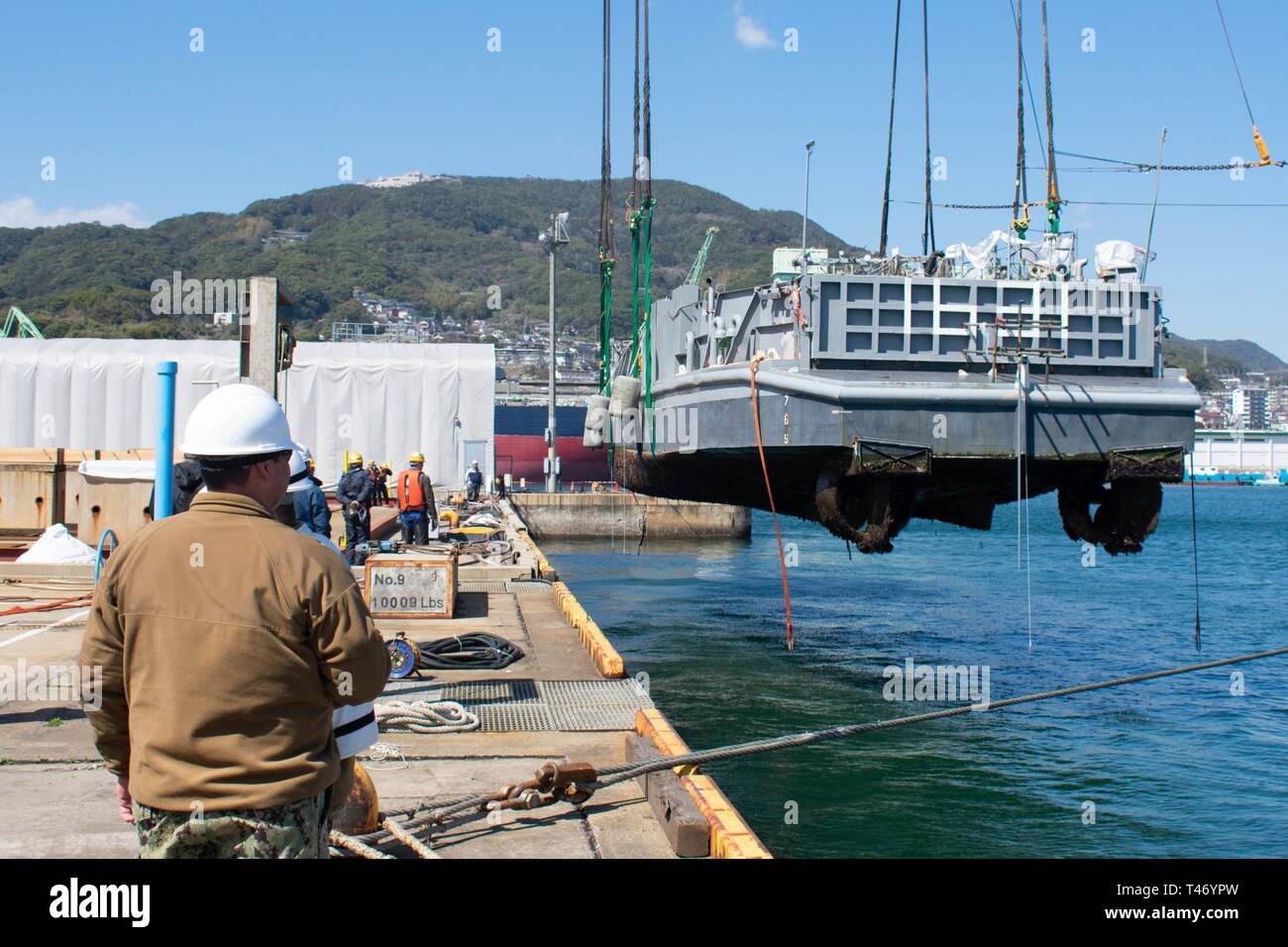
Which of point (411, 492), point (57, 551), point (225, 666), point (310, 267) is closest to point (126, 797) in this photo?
point (225, 666)

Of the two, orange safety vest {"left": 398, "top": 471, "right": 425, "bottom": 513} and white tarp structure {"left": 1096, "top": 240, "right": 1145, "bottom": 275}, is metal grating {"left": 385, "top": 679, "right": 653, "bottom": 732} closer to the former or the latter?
white tarp structure {"left": 1096, "top": 240, "right": 1145, "bottom": 275}

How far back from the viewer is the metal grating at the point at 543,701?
715 cm

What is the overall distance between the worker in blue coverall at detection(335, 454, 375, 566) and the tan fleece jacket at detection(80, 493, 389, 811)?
1235 cm

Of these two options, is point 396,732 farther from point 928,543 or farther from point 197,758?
point 928,543

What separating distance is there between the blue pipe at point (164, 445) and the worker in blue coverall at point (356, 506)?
8665 mm

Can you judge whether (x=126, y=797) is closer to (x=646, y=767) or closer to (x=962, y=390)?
(x=646, y=767)

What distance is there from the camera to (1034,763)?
11.4 metres

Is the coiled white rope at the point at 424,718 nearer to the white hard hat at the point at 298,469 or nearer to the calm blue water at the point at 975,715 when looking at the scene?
the calm blue water at the point at 975,715

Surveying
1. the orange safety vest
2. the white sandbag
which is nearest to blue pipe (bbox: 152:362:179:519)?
the white sandbag

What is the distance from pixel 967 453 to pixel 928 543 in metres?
32.3

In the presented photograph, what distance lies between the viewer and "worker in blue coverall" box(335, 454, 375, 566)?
15.1 m

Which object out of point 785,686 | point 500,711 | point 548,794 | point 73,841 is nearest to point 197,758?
point 73,841

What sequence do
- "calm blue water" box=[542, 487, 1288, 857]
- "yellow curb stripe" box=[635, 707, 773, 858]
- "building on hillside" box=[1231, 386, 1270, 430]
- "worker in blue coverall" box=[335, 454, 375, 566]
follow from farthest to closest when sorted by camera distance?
"building on hillside" box=[1231, 386, 1270, 430] < "worker in blue coverall" box=[335, 454, 375, 566] < "calm blue water" box=[542, 487, 1288, 857] < "yellow curb stripe" box=[635, 707, 773, 858]

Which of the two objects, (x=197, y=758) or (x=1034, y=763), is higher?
(x=197, y=758)
